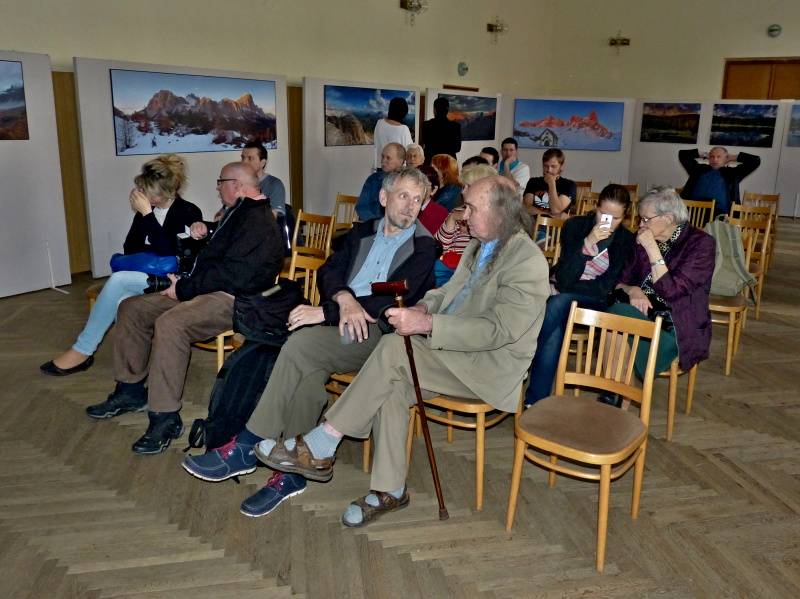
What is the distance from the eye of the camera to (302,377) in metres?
2.93

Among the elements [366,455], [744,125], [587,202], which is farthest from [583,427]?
[744,125]

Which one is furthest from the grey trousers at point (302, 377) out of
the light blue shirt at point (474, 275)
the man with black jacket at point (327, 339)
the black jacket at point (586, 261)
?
the black jacket at point (586, 261)

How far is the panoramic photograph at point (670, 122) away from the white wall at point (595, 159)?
34 cm

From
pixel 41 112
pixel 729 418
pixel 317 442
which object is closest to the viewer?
pixel 317 442

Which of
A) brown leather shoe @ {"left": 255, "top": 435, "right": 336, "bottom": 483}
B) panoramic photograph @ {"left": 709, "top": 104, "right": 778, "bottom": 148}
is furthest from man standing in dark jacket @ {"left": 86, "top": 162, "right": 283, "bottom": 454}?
panoramic photograph @ {"left": 709, "top": 104, "right": 778, "bottom": 148}

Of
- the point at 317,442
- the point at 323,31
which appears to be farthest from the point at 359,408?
the point at 323,31

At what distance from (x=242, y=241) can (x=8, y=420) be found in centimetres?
154

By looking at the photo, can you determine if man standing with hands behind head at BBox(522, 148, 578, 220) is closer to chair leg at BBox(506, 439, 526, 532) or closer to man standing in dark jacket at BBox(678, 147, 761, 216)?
man standing in dark jacket at BBox(678, 147, 761, 216)

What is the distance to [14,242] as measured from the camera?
5.86m

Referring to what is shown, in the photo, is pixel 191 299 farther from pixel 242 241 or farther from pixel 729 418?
pixel 729 418

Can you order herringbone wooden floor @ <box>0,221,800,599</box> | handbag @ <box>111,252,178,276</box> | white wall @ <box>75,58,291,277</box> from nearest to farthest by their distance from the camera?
1. herringbone wooden floor @ <box>0,221,800,599</box>
2. handbag @ <box>111,252,178,276</box>
3. white wall @ <box>75,58,291,277</box>

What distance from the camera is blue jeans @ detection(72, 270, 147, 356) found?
3.75m

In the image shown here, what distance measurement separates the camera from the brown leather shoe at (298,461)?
275 cm

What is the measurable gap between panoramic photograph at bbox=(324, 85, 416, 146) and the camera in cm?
540
